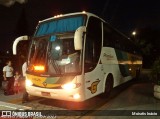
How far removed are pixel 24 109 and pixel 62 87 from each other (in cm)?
309

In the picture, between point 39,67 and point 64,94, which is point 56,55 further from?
point 64,94

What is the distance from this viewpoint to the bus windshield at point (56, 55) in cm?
735

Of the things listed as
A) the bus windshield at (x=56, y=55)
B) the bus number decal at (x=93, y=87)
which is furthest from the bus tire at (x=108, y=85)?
the bus windshield at (x=56, y=55)

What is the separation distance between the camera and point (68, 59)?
291 inches

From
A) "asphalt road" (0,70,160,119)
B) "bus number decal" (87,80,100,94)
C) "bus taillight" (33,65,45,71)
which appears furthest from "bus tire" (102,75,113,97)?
"bus taillight" (33,65,45,71)

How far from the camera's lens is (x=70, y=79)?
7.22 metres

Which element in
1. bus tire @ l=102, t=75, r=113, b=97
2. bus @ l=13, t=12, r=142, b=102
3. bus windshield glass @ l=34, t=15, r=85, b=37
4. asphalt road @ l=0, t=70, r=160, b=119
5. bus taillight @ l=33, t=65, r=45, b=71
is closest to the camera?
asphalt road @ l=0, t=70, r=160, b=119

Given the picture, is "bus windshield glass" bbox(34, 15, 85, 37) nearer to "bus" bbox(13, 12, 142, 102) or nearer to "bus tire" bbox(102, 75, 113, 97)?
"bus" bbox(13, 12, 142, 102)

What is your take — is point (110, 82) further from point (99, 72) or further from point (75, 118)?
point (75, 118)

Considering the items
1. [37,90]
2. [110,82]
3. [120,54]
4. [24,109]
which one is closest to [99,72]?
[110,82]

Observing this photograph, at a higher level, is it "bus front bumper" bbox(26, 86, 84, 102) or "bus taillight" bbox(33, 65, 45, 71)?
"bus taillight" bbox(33, 65, 45, 71)

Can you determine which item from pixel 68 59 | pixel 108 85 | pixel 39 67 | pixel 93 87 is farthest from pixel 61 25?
pixel 108 85

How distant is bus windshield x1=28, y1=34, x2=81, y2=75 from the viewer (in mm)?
7353

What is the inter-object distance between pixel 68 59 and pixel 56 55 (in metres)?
0.52
